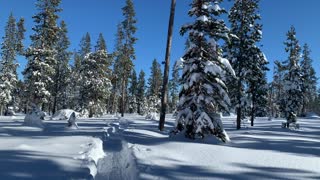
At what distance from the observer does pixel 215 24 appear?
50.5ft

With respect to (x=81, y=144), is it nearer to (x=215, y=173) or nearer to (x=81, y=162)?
(x=81, y=162)

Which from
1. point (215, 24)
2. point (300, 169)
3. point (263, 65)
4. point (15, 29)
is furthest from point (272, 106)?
point (300, 169)

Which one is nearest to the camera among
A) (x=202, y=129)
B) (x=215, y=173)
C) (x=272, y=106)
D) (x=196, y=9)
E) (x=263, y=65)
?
(x=215, y=173)

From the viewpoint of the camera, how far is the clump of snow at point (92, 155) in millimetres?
8305

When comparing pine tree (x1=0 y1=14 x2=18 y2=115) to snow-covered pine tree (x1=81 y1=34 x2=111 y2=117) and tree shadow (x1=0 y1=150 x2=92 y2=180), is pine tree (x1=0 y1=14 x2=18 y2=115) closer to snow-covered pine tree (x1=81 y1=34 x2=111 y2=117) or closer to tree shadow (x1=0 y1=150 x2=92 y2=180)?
snow-covered pine tree (x1=81 y1=34 x2=111 y2=117)

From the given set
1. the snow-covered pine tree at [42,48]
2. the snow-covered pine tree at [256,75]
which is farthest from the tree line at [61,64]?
the snow-covered pine tree at [256,75]

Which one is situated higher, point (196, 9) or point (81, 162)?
point (196, 9)

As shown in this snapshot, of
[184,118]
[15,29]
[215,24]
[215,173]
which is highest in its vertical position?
[15,29]

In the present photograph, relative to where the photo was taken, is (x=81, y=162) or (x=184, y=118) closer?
(x=81, y=162)

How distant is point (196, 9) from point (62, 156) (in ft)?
32.2

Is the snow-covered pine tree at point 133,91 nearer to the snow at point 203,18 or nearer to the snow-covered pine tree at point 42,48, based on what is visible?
the snow-covered pine tree at point 42,48

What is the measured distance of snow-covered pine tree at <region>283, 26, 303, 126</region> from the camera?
34134 millimetres

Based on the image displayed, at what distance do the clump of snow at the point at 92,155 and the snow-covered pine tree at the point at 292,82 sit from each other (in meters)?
26.9

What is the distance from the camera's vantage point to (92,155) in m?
10.0
